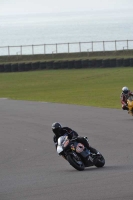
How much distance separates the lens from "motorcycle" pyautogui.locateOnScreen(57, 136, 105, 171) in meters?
12.3

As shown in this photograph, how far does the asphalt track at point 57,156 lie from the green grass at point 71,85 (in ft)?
12.0

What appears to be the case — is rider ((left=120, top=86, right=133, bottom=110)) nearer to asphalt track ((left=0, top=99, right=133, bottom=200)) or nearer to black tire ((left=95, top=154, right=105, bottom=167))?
asphalt track ((left=0, top=99, right=133, bottom=200))

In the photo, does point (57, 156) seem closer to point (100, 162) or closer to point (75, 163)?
point (100, 162)

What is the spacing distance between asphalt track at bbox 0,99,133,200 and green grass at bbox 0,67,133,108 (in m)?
3.65

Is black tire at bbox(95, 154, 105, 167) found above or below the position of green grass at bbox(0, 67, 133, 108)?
above

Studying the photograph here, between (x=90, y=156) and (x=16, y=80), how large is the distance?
35035mm

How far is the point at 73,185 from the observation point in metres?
10.2

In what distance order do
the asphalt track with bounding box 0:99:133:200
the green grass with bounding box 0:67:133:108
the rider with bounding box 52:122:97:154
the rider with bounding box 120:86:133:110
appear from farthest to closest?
the green grass with bounding box 0:67:133:108 → the rider with bounding box 120:86:133:110 → the rider with bounding box 52:122:97:154 → the asphalt track with bounding box 0:99:133:200

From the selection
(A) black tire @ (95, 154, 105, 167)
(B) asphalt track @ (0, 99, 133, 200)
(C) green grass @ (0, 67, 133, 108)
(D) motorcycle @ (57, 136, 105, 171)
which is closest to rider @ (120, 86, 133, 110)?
(B) asphalt track @ (0, 99, 133, 200)

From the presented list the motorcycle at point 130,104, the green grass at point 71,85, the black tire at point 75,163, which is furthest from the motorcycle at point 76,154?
the green grass at point 71,85

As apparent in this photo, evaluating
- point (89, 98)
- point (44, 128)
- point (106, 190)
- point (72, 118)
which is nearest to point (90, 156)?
point (106, 190)

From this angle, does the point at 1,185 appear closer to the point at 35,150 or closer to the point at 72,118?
the point at 35,150

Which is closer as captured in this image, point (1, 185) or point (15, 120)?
point (1, 185)

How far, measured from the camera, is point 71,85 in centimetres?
4178
